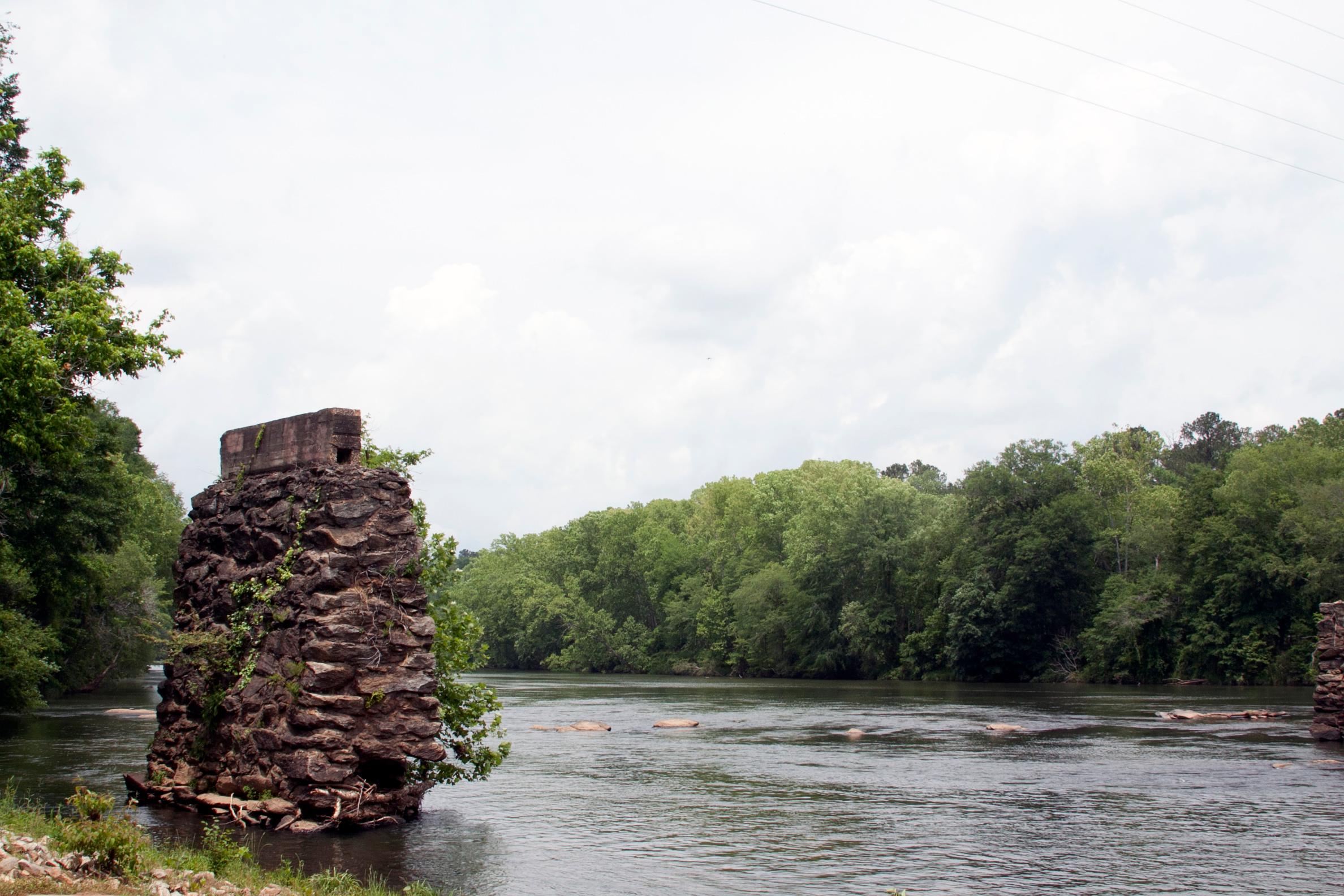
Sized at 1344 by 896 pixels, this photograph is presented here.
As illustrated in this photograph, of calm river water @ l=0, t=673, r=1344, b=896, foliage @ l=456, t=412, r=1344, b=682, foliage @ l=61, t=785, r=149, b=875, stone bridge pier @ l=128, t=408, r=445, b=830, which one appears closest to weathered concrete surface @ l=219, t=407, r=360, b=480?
stone bridge pier @ l=128, t=408, r=445, b=830

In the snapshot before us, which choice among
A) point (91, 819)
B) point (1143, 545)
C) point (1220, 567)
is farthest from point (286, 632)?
point (1143, 545)

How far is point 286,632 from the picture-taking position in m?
19.1

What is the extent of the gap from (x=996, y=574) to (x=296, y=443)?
216 feet

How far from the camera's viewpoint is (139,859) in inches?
455

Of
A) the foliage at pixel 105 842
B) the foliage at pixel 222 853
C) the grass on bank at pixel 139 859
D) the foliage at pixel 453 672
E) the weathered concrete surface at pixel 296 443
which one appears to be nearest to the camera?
the grass on bank at pixel 139 859

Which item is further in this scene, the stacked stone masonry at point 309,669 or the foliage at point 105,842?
the stacked stone masonry at point 309,669

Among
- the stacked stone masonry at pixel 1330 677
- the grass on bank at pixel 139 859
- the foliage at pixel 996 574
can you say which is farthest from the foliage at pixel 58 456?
the foliage at pixel 996 574

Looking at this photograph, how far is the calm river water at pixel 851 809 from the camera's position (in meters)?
16.2

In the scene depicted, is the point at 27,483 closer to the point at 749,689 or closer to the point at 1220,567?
the point at 749,689

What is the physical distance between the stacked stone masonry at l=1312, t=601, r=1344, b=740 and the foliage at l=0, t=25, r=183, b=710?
31.0 meters

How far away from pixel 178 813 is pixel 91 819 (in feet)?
24.7

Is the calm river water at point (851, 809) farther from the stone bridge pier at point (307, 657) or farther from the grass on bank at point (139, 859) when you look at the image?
the grass on bank at point (139, 859)

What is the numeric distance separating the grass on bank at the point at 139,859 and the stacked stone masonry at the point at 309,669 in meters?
2.67

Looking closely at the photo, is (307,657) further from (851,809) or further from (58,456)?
(851,809)
